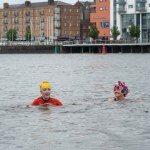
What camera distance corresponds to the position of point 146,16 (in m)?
150

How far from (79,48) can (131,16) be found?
15.8m

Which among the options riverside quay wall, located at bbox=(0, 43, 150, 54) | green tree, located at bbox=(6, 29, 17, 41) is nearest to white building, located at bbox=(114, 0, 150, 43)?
riverside quay wall, located at bbox=(0, 43, 150, 54)

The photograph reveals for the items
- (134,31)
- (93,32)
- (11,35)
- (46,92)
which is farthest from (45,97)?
(11,35)

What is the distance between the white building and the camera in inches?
5930

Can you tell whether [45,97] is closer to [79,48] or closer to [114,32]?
[114,32]

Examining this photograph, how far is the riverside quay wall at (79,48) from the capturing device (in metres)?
148

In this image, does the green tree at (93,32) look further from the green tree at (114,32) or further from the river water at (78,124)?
the river water at (78,124)

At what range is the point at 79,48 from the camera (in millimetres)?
159750

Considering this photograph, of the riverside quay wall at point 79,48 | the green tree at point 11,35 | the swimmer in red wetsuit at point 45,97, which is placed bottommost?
the riverside quay wall at point 79,48

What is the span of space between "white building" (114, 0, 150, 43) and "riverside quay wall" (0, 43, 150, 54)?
2974 millimetres

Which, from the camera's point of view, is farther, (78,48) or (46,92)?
(78,48)

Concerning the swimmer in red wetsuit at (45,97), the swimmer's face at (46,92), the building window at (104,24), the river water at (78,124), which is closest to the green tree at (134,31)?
the building window at (104,24)

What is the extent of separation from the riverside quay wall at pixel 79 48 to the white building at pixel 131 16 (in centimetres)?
297

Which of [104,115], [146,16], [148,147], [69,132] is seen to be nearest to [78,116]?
[104,115]
